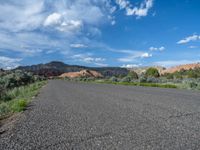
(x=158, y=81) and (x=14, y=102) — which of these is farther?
(x=158, y=81)

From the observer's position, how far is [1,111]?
11625 mm

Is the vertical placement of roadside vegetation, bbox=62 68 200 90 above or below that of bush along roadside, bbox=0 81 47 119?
above

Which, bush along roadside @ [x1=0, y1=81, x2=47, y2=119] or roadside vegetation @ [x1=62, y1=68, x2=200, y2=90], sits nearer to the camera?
bush along roadside @ [x1=0, y1=81, x2=47, y2=119]

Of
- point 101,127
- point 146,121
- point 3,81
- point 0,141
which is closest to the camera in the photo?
point 0,141

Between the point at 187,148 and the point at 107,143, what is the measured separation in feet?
5.62

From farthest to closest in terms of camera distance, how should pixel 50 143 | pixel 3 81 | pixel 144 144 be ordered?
pixel 3 81, pixel 50 143, pixel 144 144

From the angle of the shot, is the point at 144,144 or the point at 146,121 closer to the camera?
the point at 144,144

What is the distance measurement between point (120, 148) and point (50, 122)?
391 centimetres

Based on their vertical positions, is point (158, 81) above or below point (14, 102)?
above

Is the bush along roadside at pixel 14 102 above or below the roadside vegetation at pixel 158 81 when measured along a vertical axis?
below

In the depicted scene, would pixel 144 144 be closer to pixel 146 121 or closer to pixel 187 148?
pixel 187 148

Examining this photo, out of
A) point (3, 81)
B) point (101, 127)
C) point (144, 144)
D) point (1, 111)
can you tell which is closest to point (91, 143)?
point (144, 144)

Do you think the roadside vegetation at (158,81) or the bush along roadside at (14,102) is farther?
the roadside vegetation at (158,81)

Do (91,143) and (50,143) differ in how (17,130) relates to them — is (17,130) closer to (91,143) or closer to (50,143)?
(50,143)
